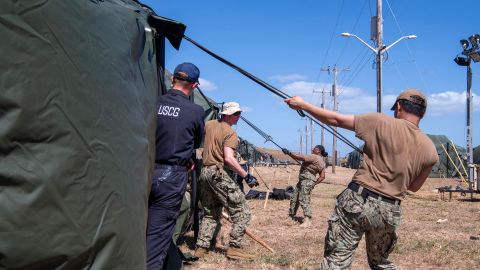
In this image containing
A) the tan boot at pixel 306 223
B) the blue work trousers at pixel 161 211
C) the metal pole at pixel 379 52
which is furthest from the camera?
the metal pole at pixel 379 52

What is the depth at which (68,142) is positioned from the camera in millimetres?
2000

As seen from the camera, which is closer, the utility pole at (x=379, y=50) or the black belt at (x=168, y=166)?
the black belt at (x=168, y=166)

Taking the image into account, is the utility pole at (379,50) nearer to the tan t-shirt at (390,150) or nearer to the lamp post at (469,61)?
the lamp post at (469,61)

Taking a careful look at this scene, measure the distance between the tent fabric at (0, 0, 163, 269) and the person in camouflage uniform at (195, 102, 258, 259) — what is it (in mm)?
3357

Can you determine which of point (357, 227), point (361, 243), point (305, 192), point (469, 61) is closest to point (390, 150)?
point (357, 227)

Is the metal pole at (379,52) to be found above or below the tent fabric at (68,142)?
above

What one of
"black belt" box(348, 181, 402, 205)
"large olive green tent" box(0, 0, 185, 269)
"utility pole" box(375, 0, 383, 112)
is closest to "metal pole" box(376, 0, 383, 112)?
"utility pole" box(375, 0, 383, 112)

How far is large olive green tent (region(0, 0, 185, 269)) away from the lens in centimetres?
180

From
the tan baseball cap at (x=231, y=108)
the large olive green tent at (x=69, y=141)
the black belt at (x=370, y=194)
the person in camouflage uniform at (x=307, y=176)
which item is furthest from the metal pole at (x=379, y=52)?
the large olive green tent at (x=69, y=141)

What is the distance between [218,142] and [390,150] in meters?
2.67

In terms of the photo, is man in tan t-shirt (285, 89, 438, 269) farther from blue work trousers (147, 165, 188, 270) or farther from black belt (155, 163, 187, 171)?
blue work trousers (147, 165, 188, 270)

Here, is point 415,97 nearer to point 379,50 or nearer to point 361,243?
point 361,243

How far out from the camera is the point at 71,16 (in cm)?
209

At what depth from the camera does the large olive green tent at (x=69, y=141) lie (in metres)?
1.80
